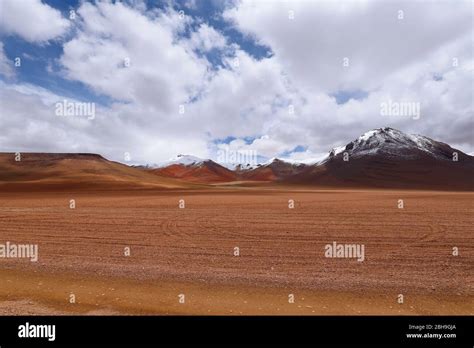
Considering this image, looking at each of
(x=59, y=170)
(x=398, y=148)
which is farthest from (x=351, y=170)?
(x=59, y=170)

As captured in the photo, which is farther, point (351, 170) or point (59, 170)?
point (351, 170)

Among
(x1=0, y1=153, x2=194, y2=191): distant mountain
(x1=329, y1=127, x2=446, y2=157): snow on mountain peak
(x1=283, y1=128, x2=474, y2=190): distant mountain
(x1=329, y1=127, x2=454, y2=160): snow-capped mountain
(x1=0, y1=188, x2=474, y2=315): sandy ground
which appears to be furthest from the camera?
(x1=329, y1=127, x2=446, y2=157): snow on mountain peak

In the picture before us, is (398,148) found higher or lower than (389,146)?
lower

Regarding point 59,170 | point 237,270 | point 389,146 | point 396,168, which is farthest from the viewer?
point 389,146

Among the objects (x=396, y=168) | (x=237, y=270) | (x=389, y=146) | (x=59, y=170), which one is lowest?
(x=237, y=270)

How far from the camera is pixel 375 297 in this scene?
25.0ft

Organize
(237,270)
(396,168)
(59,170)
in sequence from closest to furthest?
(237,270) < (59,170) < (396,168)
